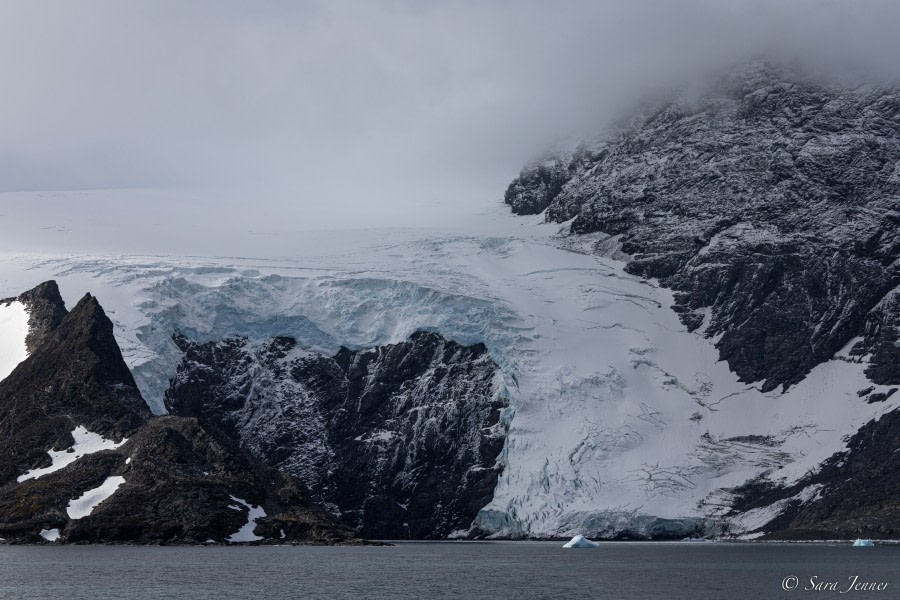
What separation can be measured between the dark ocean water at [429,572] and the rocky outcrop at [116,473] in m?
3.22

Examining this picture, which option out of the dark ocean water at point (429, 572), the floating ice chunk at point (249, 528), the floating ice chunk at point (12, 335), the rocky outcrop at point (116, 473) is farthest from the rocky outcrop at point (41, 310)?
the dark ocean water at point (429, 572)

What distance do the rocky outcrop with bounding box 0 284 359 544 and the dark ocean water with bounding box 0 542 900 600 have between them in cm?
322

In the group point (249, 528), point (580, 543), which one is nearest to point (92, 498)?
point (249, 528)

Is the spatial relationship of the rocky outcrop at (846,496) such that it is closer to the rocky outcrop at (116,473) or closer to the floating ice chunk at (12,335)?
the rocky outcrop at (116,473)

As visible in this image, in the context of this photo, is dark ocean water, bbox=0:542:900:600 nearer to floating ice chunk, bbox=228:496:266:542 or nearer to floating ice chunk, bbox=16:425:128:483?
floating ice chunk, bbox=228:496:266:542

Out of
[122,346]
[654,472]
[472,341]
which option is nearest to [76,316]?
[122,346]

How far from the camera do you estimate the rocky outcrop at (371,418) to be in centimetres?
17775

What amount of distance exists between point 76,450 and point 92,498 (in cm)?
1178

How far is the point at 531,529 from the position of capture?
166 metres

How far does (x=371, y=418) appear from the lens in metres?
188

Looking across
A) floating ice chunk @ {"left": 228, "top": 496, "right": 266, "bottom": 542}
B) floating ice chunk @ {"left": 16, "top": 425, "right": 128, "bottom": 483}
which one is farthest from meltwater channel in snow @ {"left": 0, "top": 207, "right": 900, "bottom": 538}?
floating ice chunk @ {"left": 228, "top": 496, "right": 266, "bottom": 542}

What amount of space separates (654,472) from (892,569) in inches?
2608

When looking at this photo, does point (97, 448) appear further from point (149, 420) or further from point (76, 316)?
point (76, 316)

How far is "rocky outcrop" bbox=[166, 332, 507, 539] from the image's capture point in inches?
6998
